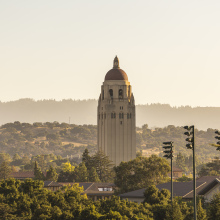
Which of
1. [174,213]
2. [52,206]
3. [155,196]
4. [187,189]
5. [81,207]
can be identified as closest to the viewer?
[174,213]

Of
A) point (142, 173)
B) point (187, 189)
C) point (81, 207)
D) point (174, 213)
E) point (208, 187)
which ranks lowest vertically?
point (142, 173)

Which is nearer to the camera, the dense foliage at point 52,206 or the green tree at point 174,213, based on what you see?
the green tree at point 174,213

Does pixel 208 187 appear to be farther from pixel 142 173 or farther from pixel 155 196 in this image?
pixel 142 173

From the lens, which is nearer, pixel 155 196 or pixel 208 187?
pixel 155 196

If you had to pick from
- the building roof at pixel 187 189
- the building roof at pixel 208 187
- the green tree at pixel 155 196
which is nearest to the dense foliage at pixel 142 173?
the building roof at pixel 187 189

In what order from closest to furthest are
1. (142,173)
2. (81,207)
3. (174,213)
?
1. (174,213)
2. (81,207)
3. (142,173)

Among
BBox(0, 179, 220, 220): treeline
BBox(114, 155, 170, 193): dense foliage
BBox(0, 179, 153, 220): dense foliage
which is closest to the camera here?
BBox(0, 179, 220, 220): treeline

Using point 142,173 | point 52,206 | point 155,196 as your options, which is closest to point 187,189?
point 155,196

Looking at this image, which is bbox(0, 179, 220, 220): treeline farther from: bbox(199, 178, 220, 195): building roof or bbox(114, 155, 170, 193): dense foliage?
bbox(114, 155, 170, 193): dense foliage

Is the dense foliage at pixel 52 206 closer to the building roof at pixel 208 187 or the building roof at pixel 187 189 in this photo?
the building roof at pixel 208 187

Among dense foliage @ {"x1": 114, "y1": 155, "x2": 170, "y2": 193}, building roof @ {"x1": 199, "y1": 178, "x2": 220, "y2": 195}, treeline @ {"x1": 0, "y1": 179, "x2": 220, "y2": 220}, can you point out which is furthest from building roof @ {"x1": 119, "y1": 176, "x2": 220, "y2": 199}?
dense foliage @ {"x1": 114, "y1": 155, "x2": 170, "y2": 193}

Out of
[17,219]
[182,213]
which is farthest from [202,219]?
[17,219]

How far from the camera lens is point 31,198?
4424 inches

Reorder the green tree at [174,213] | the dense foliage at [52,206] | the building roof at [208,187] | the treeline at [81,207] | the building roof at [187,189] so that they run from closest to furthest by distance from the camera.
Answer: the treeline at [81,207] → the green tree at [174,213] → the dense foliage at [52,206] → the building roof at [208,187] → the building roof at [187,189]
